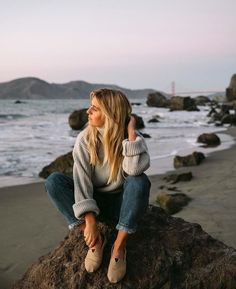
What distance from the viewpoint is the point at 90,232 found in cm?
302

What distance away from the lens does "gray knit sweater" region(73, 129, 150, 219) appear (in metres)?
3.07

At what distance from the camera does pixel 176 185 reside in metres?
7.50

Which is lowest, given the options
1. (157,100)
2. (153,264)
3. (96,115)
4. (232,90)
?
(157,100)

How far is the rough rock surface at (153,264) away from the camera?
10.0 ft

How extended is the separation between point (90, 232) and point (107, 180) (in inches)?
17.0

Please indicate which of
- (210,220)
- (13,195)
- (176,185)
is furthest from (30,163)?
(210,220)

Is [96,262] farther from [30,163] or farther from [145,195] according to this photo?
[30,163]

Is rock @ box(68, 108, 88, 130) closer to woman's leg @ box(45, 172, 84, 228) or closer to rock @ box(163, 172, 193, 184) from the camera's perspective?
rock @ box(163, 172, 193, 184)

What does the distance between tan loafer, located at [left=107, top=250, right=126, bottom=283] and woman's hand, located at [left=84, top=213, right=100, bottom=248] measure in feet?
0.63

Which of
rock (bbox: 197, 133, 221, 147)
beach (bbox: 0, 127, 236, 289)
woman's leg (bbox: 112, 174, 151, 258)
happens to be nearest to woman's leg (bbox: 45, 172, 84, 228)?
woman's leg (bbox: 112, 174, 151, 258)

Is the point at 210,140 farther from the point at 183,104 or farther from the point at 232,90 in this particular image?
the point at 232,90

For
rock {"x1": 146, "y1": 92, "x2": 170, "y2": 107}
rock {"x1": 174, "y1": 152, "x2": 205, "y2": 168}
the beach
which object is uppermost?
the beach

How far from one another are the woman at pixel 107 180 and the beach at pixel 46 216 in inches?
45.2

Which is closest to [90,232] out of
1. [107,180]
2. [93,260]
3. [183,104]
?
[93,260]
